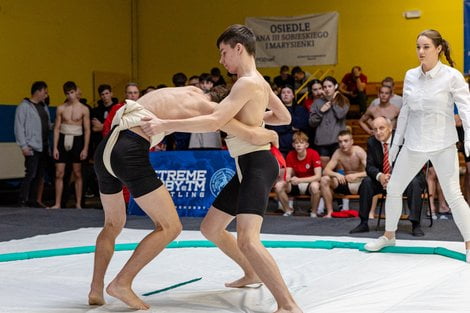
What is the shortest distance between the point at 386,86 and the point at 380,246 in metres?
4.15

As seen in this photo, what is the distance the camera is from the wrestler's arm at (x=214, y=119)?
11.9 feet

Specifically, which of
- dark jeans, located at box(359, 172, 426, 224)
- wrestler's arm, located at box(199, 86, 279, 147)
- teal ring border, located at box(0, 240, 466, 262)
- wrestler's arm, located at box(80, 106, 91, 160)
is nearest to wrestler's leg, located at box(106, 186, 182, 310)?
wrestler's arm, located at box(199, 86, 279, 147)

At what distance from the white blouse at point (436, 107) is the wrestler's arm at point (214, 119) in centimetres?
203

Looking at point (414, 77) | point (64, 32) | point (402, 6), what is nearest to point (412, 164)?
point (414, 77)

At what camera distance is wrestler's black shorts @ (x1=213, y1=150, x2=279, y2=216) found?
3.72 m

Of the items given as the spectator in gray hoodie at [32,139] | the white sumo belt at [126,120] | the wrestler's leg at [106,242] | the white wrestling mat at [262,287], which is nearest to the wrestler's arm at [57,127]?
the spectator in gray hoodie at [32,139]

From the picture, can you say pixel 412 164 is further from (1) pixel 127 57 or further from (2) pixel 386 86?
(1) pixel 127 57

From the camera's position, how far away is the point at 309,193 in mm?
8445

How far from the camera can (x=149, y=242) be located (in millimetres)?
3762

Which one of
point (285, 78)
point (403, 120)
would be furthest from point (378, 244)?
point (285, 78)

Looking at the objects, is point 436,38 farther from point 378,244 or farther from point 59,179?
point 59,179

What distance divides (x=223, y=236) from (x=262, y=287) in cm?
41

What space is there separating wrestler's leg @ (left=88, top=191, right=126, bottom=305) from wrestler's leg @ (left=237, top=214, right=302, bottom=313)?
0.69 meters

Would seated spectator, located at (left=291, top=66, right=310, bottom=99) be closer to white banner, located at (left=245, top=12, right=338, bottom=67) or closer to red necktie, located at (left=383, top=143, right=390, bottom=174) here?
white banner, located at (left=245, top=12, right=338, bottom=67)
